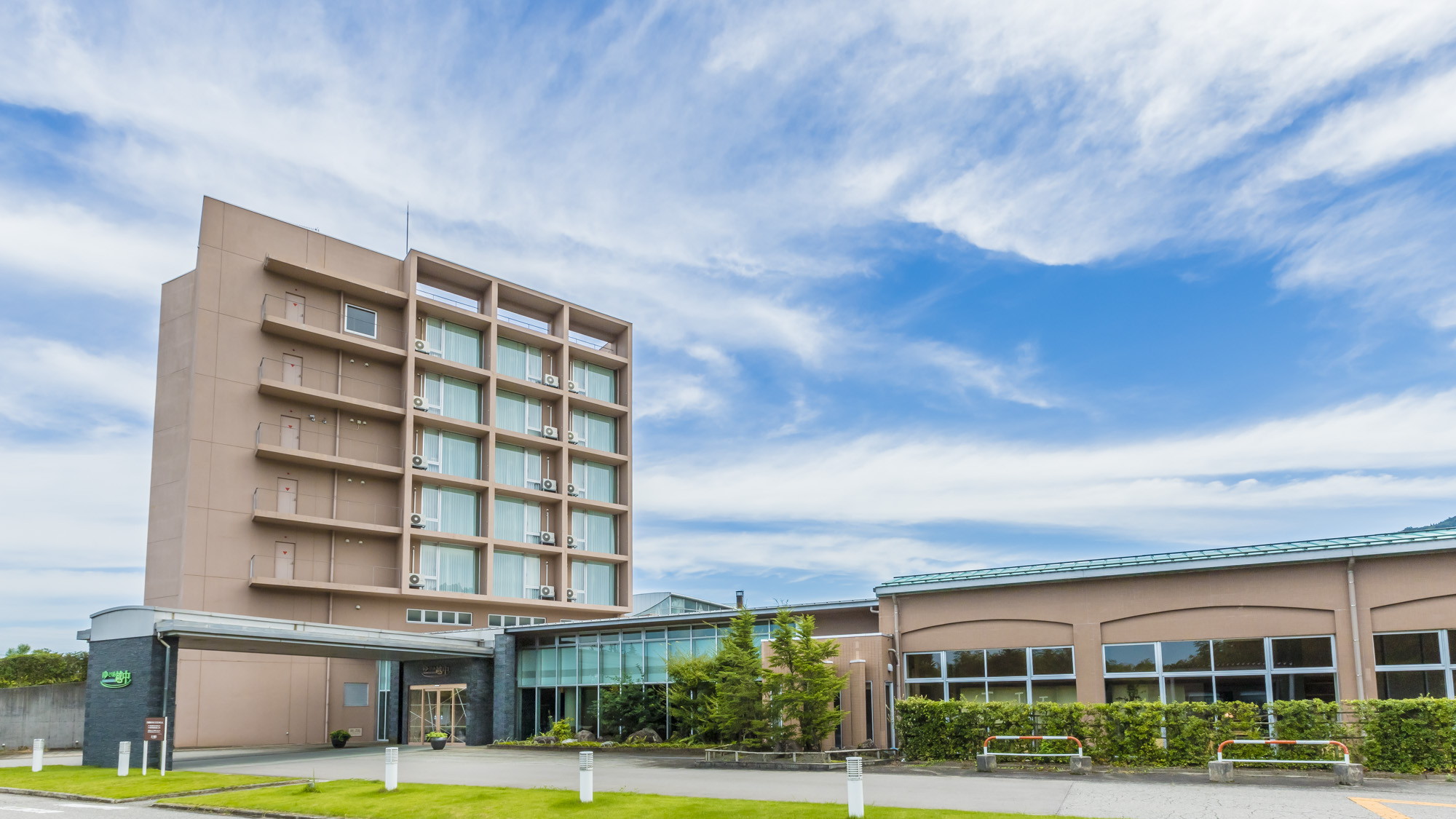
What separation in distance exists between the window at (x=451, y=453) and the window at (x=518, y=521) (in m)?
2.17

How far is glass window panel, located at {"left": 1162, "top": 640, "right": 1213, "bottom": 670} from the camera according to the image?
2483 cm

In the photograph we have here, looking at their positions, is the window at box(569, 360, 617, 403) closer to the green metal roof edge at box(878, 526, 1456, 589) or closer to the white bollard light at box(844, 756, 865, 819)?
the green metal roof edge at box(878, 526, 1456, 589)

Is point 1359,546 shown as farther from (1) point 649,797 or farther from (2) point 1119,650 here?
(1) point 649,797

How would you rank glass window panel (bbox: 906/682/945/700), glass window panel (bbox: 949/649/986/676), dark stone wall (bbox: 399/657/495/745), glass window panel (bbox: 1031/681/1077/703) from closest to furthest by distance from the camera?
1. glass window panel (bbox: 1031/681/1077/703)
2. glass window panel (bbox: 949/649/986/676)
3. glass window panel (bbox: 906/682/945/700)
4. dark stone wall (bbox: 399/657/495/745)

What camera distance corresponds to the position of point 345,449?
164 feet

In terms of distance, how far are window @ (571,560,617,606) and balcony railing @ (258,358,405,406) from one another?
13.7m

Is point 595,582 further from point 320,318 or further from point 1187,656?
point 1187,656

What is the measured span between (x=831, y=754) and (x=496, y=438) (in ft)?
104

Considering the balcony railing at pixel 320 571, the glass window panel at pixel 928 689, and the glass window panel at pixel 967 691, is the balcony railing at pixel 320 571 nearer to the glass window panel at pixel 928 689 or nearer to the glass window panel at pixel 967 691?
the glass window panel at pixel 928 689

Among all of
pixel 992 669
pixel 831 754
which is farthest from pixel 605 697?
pixel 992 669

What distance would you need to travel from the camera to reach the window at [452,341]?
53625 millimetres

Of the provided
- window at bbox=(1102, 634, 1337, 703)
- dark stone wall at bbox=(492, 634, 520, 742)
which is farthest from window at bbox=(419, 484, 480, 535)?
window at bbox=(1102, 634, 1337, 703)

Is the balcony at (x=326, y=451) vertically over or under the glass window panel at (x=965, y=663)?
over

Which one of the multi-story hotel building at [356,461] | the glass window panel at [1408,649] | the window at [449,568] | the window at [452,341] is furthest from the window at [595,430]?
the glass window panel at [1408,649]
